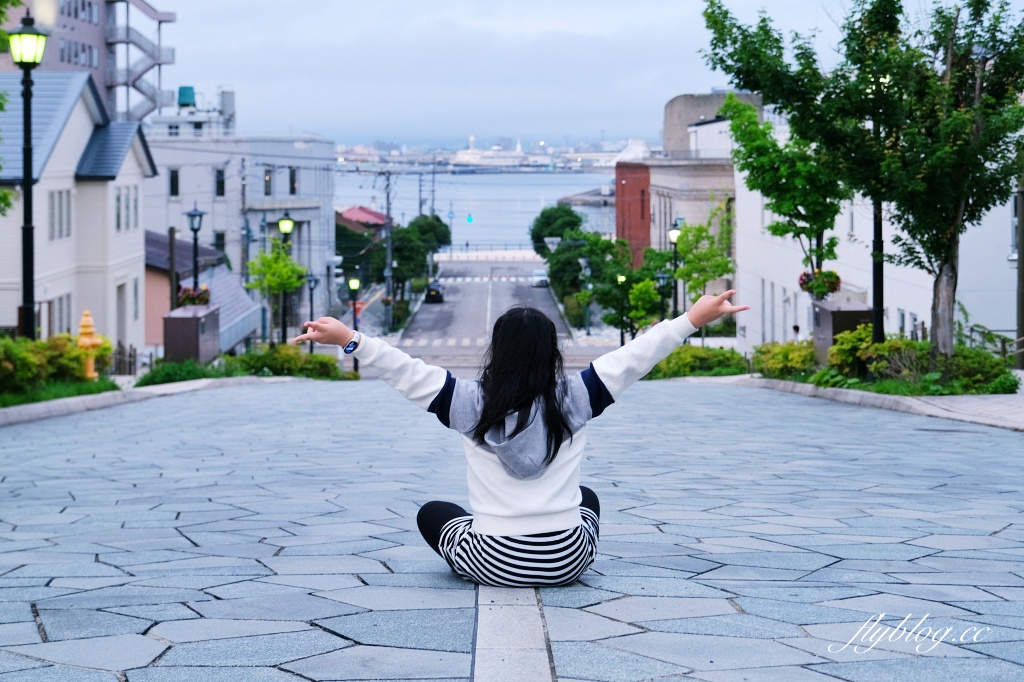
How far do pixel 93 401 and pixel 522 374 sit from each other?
15.4m

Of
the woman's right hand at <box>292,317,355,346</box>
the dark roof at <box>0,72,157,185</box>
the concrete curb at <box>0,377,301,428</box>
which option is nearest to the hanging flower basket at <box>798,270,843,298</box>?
the concrete curb at <box>0,377,301,428</box>

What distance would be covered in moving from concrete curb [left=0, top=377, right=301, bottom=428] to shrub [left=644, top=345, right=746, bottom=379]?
1217 centimetres

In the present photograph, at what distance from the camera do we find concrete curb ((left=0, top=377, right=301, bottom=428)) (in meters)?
16.8

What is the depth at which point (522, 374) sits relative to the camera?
210 inches

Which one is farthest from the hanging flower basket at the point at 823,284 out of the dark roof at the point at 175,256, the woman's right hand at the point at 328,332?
the dark roof at the point at 175,256

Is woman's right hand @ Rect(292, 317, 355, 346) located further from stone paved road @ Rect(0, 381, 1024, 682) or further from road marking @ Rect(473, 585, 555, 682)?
road marking @ Rect(473, 585, 555, 682)

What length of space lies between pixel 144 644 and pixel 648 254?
5425 centimetres

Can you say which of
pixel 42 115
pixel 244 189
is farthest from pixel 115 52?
pixel 42 115

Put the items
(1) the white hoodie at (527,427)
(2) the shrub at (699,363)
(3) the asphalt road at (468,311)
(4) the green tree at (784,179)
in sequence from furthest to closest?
(3) the asphalt road at (468,311) → (2) the shrub at (699,363) → (4) the green tree at (784,179) → (1) the white hoodie at (527,427)

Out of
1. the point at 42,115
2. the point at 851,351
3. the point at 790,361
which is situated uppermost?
the point at 42,115

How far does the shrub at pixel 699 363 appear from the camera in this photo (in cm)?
3334

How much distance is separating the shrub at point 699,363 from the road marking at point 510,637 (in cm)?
2781

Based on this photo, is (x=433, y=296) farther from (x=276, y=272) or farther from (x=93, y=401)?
(x=93, y=401)

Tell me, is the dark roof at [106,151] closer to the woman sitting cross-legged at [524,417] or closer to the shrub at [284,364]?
the shrub at [284,364]
